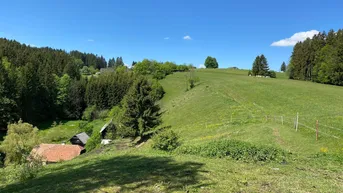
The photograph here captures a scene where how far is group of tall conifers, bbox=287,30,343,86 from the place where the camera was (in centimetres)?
5106

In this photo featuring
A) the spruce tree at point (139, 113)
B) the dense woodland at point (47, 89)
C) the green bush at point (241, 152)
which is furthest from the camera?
the dense woodland at point (47, 89)

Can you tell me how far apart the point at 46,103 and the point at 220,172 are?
234ft

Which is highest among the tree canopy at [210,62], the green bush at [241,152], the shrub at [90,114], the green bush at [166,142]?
the tree canopy at [210,62]

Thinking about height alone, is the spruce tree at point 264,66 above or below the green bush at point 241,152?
above

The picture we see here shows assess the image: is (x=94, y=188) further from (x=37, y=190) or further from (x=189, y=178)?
(x=189, y=178)

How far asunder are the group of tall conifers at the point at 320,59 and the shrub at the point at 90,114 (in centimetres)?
6006

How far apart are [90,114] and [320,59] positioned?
62.2 meters

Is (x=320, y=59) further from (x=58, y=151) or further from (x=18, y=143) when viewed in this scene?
(x=18, y=143)

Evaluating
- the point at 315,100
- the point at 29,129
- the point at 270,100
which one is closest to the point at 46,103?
the point at 29,129

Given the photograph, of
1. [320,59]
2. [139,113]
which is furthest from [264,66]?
[139,113]

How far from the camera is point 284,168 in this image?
9438mm

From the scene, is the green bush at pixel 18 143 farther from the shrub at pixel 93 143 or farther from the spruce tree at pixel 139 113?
the spruce tree at pixel 139 113

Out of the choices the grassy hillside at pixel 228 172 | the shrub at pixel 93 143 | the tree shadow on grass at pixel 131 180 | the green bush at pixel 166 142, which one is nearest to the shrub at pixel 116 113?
the shrub at pixel 93 143

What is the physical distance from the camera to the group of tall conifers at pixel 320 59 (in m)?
51.1
